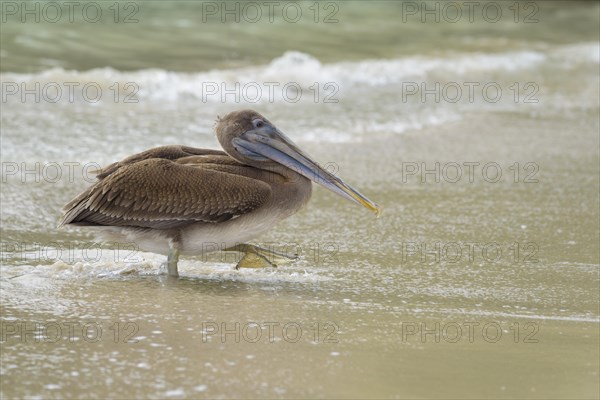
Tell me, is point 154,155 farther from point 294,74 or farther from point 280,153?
point 294,74

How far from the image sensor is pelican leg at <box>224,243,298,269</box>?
5.43 m

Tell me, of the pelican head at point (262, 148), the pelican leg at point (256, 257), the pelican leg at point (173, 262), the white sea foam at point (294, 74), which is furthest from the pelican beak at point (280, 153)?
the white sea foam at point (294, 74)

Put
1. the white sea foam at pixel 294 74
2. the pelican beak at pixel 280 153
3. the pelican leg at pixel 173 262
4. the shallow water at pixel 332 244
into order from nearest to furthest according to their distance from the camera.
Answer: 1. the shallow water at pixel 332 244
2. the pelican leg at pixel 173 262
3. the pelican beak at pixel 280 153
4. the white sea foam at pixel 294 74

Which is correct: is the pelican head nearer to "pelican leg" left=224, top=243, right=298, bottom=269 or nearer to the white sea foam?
"pelican leg" left=224, top=243, right=298, bottom=269

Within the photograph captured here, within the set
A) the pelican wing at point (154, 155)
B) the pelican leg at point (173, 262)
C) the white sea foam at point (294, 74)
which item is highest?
the white sea foam at point (294, 74)

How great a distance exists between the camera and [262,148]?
5426 millimetres

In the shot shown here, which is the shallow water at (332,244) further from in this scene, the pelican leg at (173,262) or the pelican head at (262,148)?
the pelican head at (262,148)

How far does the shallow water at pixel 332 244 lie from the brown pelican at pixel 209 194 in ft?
0.73

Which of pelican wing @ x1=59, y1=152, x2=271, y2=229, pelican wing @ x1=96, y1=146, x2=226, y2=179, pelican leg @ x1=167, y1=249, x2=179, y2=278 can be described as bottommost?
pelican leg @ x1=167, y1=249, x2=179, y2=278

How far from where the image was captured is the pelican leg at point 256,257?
543 centimetres

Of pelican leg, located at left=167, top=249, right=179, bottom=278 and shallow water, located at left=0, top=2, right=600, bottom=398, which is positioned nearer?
shallow water, located at left=0, top=2, right=600, bottom=398

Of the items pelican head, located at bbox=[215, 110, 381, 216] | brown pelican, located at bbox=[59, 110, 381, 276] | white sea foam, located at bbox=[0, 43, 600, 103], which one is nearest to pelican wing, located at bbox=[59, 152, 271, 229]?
brown pelican, located at bbox=[59, 110, 381, 276]

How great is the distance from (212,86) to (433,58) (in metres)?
4.12

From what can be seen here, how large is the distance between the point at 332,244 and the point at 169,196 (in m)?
1.32
